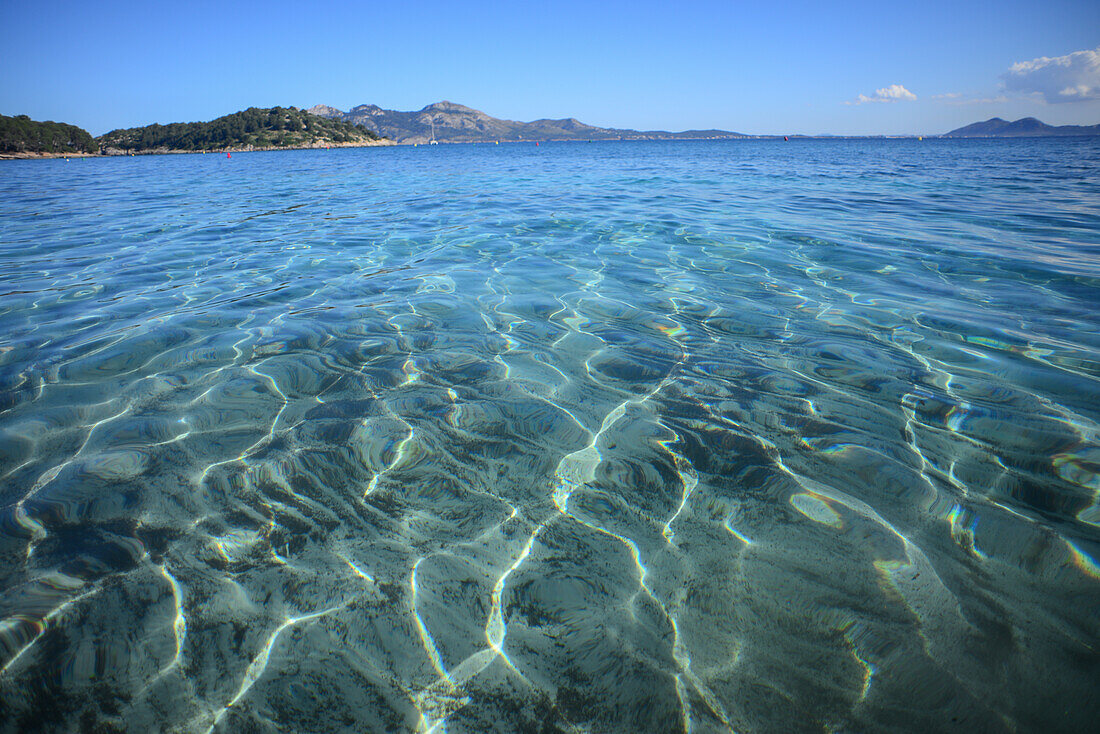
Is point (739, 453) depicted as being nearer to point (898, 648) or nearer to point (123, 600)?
point (898, 648)

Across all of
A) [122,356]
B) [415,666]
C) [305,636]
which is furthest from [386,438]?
[122,356]

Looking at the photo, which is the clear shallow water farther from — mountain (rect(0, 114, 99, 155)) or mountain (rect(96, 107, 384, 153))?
mountain (rect(96, 107, 384, 153))

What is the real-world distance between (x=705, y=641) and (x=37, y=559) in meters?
2.84

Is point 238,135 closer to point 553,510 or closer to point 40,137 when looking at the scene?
point 40,137

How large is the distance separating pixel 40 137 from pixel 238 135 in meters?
34.4

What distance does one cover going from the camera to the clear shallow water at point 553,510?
1.66 meters

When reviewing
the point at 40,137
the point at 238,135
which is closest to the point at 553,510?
the point at 40,137

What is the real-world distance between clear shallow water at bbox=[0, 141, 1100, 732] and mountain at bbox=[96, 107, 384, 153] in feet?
364

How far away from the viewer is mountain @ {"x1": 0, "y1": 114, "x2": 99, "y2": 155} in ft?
196

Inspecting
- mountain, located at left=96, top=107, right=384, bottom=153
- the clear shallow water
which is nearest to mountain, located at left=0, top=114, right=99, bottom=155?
mountain, located at left=96, top=107, right=384, bottom=153

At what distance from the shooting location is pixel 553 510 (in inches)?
96.7

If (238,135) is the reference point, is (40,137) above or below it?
below

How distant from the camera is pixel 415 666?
175 centimetres

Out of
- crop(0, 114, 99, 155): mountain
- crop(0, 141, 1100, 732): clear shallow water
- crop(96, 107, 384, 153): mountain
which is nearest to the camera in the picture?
crop(0, 141, 1100, 732): clear shallow water
